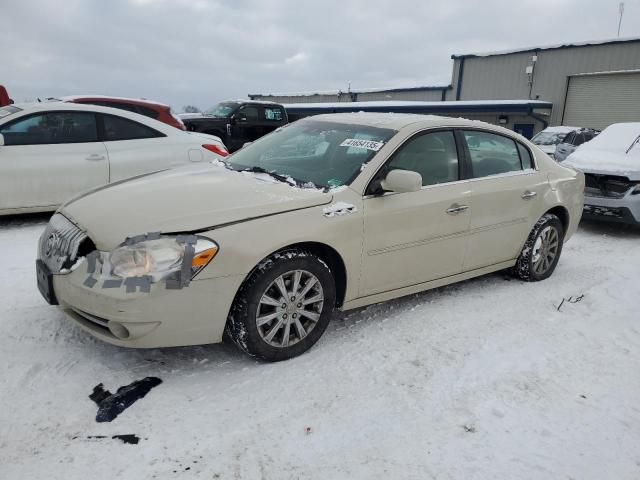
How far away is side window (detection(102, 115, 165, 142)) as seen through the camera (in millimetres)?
6277

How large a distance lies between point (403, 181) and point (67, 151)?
4.47 m

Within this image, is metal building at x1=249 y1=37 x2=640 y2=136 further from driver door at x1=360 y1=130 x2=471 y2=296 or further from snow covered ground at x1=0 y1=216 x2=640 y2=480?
snow covered ground at x1=0 y1=216 x2=640 y2=480

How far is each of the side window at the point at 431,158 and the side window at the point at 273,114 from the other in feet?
38.7

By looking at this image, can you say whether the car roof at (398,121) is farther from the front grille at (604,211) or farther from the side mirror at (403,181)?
the front grille at (604,211)

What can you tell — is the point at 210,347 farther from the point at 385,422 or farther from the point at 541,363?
the point at 541,363

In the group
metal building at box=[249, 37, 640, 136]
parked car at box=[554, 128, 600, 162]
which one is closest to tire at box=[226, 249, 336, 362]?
parked car at box=[554, 128, 600, 162]

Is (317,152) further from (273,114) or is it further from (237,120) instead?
(273,114)

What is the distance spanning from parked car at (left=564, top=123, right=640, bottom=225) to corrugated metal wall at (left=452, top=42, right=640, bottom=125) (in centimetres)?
1858

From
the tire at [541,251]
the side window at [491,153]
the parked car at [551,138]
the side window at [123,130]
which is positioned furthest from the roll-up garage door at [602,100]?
the side window at [123,130]

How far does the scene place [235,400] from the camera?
2.72 meters

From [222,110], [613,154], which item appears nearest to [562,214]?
[613,154]

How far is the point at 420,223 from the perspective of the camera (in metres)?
3.63

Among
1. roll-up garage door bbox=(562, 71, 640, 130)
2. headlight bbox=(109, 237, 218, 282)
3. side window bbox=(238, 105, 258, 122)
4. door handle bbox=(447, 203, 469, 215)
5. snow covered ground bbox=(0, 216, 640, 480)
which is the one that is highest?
roll-up garage door bbox=(562, 71, 640, 130)

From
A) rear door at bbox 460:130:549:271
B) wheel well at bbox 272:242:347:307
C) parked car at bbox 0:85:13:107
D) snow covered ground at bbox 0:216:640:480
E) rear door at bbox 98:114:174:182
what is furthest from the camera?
parked car at bbox 0:85:13:107
